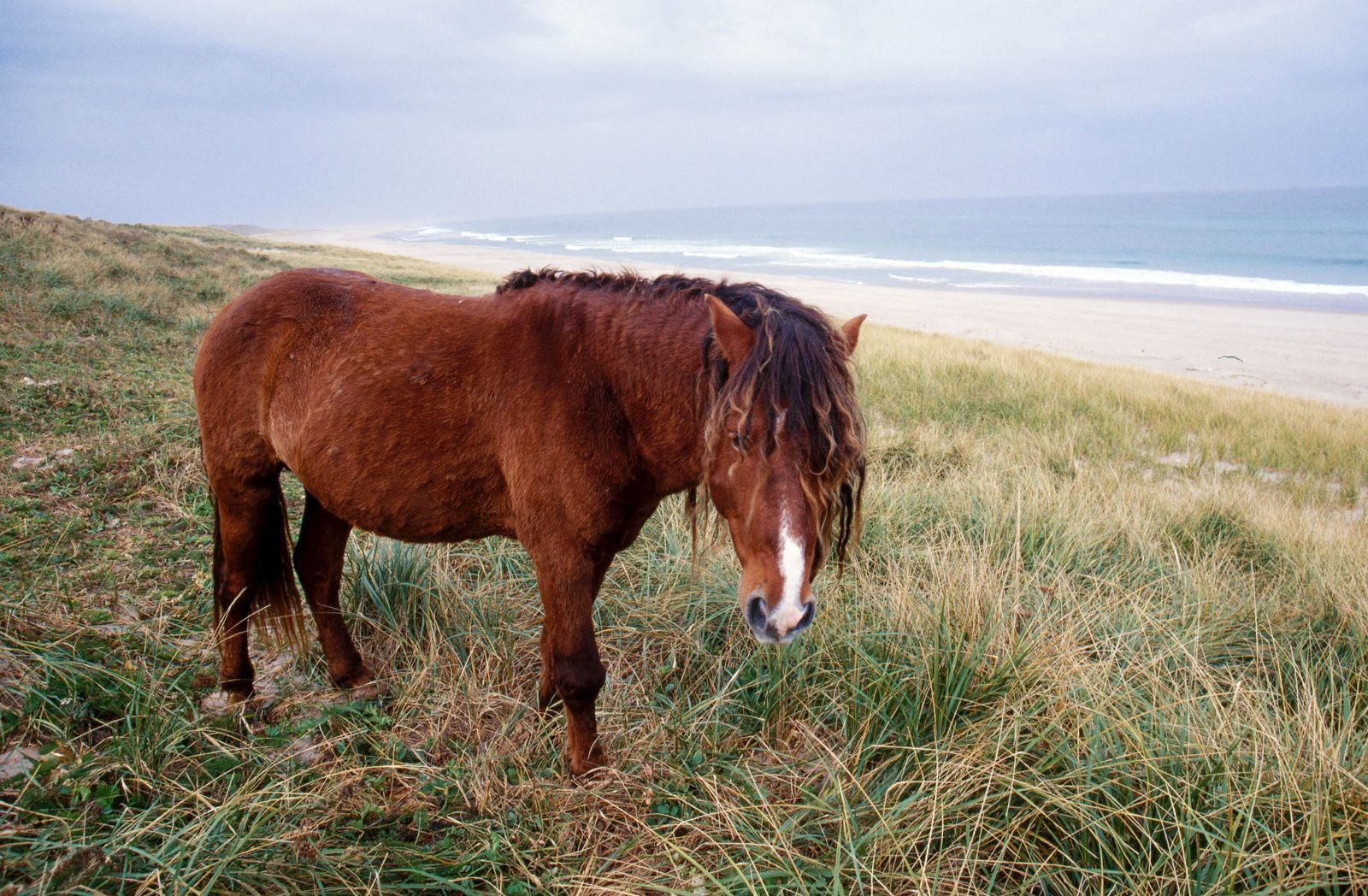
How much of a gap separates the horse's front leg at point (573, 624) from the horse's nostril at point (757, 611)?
2.62ft

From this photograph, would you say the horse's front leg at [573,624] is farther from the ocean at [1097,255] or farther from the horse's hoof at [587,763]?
the ocean at [1097,255]

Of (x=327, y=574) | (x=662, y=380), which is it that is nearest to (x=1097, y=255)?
(x=662, y=380)

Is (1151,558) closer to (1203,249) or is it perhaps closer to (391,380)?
(391,380)

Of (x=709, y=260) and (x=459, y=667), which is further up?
(x=709, y=260)

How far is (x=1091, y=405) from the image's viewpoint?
31.6 feet

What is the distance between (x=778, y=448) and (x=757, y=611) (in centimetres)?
48

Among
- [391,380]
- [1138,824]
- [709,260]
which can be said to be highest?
[709,260]

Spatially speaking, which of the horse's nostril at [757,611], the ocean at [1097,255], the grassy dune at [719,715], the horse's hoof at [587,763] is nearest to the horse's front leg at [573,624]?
the horse's hoof at [587,763]

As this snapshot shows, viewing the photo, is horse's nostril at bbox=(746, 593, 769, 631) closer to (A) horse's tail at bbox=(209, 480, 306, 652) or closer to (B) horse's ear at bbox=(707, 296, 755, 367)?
(B) horse's ear at bbox=(707, 296, 755, 367)

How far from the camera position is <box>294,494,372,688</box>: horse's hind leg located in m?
3.38

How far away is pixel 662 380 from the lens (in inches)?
98.1

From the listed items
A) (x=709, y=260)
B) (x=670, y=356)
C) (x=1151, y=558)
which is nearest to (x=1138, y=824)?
(x=670, y=356)

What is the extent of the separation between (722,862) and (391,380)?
2061 millimetres

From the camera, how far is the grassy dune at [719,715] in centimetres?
214
